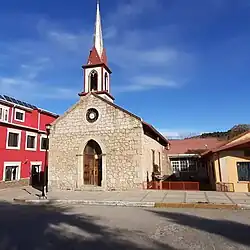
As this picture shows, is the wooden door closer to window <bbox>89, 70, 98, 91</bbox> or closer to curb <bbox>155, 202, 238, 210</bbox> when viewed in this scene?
curb <bbox>155, 202, 238, 210</bbox>

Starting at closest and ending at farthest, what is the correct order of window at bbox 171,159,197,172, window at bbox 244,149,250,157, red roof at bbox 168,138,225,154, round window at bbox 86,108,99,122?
window at bbox 244,149,250,157, round window at bbox 86,108,99,122, window at bbox 171,159,197,172, red roof at bbox 168,138,225,154

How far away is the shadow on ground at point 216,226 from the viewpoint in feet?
21.9

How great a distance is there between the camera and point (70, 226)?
7.88 m

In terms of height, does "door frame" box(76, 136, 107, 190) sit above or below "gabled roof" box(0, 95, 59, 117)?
below

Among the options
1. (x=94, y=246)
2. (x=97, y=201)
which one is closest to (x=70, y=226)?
(x=94, y=246)

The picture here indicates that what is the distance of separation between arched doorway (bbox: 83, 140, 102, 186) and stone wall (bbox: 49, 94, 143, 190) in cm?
40

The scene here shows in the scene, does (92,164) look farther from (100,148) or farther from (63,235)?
(63,235)

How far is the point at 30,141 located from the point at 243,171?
64.0 ft

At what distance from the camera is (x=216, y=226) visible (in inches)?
309

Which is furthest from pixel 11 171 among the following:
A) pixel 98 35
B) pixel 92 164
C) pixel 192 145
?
pixel 192 145

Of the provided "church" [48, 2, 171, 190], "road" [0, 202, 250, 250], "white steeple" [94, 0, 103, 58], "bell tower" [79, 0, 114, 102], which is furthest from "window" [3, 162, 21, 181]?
"white steeple" [94, 0, 103, 58]

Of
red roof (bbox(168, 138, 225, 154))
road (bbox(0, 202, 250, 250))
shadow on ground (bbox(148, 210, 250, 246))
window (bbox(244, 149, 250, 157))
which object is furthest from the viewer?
red roof (bbox(168, 138, 225, 154))

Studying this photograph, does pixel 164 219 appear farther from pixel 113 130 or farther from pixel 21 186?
pixel 21 186

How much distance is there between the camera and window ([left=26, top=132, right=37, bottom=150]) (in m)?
24.6
